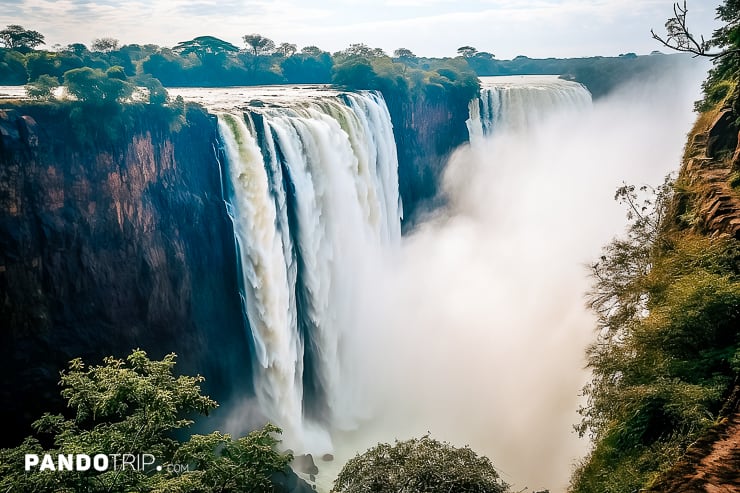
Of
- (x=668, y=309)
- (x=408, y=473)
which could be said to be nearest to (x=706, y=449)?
(x=668, y=309)

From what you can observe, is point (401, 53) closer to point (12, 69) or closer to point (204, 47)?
point (204, 47)

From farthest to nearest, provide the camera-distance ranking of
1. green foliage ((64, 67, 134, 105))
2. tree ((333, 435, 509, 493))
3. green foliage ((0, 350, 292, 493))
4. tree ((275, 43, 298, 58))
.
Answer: tree ((275, 43, 298, 58))
green foliage ((64, 67, 134, 105))
tree ((333, 435, 509, 493))
green foliage ((0, 350, 292, 493))

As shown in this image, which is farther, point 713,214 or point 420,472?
point 713,214

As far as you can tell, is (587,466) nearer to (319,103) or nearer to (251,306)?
(251,306)

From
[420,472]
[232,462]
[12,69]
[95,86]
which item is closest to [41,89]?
[95,86]

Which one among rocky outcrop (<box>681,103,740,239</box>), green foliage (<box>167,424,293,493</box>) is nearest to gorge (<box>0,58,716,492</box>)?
green foliage (<box>167,424,293,493</box>)

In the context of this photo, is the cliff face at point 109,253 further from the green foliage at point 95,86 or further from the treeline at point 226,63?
the treeline at point 226,63

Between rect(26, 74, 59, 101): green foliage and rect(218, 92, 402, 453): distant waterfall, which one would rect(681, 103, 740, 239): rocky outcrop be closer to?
rect(218, 92, 402, 453): distant waterfall
